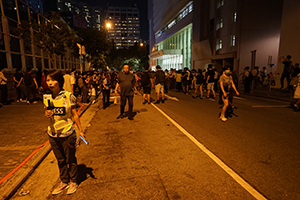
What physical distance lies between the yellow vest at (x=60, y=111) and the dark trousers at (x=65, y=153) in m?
0.15

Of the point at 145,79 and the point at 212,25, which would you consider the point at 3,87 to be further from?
the point at 212,25

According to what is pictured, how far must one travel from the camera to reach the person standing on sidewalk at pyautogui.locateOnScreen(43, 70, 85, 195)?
2.78 metres

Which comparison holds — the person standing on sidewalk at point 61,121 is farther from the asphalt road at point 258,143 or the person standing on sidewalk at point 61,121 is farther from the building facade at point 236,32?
the building facade at point 236,32

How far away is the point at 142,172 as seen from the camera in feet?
11.6

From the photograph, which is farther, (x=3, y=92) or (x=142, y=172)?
(x=3, y=92)

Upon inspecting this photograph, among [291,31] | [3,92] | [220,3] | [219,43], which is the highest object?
[220,3]

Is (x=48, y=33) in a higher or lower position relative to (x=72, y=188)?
higher

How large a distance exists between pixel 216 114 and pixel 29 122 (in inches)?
263

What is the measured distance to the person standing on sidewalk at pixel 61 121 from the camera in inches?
109

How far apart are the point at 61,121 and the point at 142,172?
1.61 m

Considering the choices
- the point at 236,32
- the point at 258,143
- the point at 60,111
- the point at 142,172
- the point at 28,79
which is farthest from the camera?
the point at 236,32

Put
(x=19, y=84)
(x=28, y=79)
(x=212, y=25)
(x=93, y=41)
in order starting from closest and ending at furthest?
1. (x=28, y=79)
2. (x=19, y=84)
3. (x=93, y=41)
4. (x=212, y=25)

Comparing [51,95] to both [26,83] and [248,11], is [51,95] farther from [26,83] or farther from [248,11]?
[248,11]

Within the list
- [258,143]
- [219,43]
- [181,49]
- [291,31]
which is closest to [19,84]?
[258,143]
